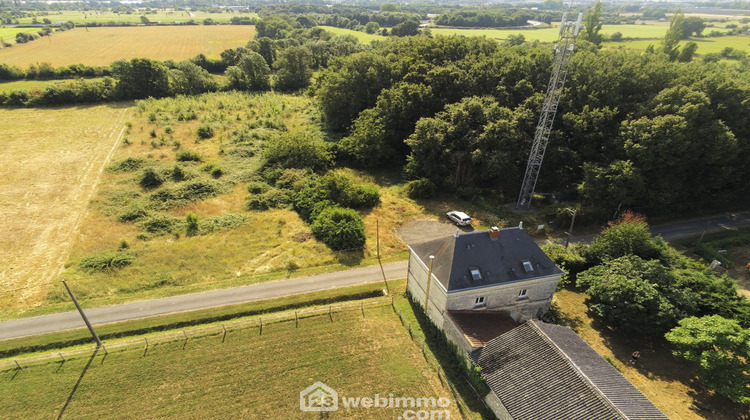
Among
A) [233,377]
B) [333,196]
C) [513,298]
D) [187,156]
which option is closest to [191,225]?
[333,196]

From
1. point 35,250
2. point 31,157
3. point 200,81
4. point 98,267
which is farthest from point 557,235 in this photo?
point 200,81

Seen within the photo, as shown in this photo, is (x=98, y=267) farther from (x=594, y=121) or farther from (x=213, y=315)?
(x=594, y=121)

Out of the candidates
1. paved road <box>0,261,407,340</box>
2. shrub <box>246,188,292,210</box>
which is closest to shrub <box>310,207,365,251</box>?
paved road <box>0,261,407,340</box>

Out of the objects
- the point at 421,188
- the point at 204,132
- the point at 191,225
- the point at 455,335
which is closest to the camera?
the point at 455,335

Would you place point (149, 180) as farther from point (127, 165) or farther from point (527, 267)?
point (527, 267)

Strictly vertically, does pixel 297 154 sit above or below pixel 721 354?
below

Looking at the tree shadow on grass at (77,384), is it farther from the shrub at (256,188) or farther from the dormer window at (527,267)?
the dormer window at (527,267)

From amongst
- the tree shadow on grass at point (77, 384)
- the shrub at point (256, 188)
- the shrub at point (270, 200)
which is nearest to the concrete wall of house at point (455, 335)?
the tree shadow on grass at point (77, 384)
